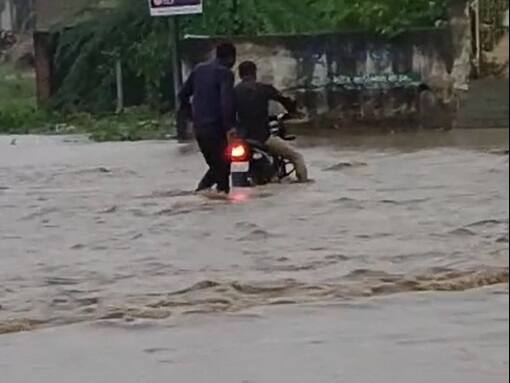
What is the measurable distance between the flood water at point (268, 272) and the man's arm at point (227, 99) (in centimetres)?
83

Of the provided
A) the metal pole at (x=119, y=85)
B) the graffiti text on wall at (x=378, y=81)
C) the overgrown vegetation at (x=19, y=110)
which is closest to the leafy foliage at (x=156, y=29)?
the metal pole at (x=119, y=85)

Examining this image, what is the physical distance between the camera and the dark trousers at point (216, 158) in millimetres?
14789

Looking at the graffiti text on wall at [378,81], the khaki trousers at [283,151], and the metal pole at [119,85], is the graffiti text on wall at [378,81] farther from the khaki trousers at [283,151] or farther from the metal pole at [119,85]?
the khaki trousers at [283,151]

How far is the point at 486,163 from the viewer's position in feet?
59.8

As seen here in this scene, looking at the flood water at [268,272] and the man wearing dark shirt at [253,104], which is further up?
the man wearing dark shirt at [253,104]

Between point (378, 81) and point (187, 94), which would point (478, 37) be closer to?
point (378, 81)

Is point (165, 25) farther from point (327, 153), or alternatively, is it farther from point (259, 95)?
point (259, 95)

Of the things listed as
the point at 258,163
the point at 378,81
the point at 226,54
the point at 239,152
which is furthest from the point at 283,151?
the point at 378,81

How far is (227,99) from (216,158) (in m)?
0.86

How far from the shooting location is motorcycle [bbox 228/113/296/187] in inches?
626

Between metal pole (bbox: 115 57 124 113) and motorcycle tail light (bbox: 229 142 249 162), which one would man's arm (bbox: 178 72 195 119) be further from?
metal pole (bbox: 115 57 124 113)

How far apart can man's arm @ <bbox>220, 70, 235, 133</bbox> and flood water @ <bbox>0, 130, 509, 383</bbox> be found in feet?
2.73

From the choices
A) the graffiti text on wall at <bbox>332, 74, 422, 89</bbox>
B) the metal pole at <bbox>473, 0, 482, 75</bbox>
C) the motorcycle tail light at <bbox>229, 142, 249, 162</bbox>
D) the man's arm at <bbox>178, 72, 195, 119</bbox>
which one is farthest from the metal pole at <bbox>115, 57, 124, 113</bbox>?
the man's arm at <bbox>178, 72, 195, 119</bbox>

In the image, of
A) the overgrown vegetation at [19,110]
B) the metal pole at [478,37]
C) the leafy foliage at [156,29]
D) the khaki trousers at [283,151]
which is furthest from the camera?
the overgrown vegetation at [19,110]
